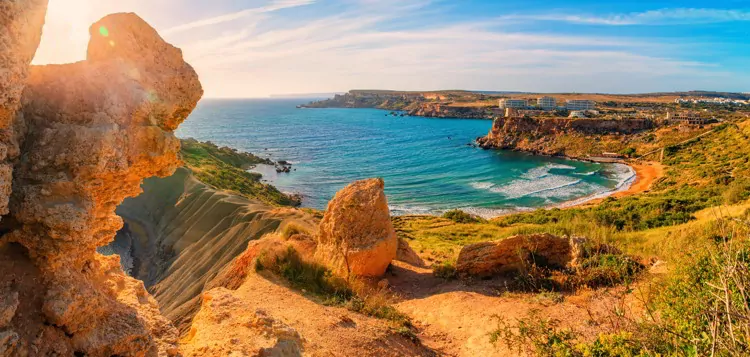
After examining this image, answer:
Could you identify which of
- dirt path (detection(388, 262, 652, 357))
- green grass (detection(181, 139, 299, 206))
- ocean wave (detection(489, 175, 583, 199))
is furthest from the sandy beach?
dirt path (detection(388, 262, 652, 357))

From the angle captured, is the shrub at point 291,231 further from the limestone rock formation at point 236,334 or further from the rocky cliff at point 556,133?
the rocky cliff at point 556,133

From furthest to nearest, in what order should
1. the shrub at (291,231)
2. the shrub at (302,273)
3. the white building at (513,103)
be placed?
the white building at (513,103)
the shrub at (291,231)
the shrub at (302,273)

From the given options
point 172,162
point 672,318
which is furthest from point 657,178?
point 172,162

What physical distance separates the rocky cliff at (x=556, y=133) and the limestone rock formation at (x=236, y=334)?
7881 cm

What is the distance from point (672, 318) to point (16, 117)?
9.31 m

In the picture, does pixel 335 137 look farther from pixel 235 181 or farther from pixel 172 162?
pixel 172 162

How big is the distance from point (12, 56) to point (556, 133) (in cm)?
9032

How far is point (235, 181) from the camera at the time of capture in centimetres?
4625

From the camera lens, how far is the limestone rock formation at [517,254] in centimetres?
1331

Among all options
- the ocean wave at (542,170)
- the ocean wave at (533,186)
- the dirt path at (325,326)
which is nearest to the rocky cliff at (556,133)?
the ocean wave at (542,170)

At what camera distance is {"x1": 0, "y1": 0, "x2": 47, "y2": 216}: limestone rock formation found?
12.4 feet

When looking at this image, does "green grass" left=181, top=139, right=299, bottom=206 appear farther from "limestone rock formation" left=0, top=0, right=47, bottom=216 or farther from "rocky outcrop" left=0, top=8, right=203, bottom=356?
"limestone rock formation" left=0, top=0, right=47, bottom=216

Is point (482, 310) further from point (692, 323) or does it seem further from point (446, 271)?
point (692, 323)

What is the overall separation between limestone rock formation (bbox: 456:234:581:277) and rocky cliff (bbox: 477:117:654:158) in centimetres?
6951
